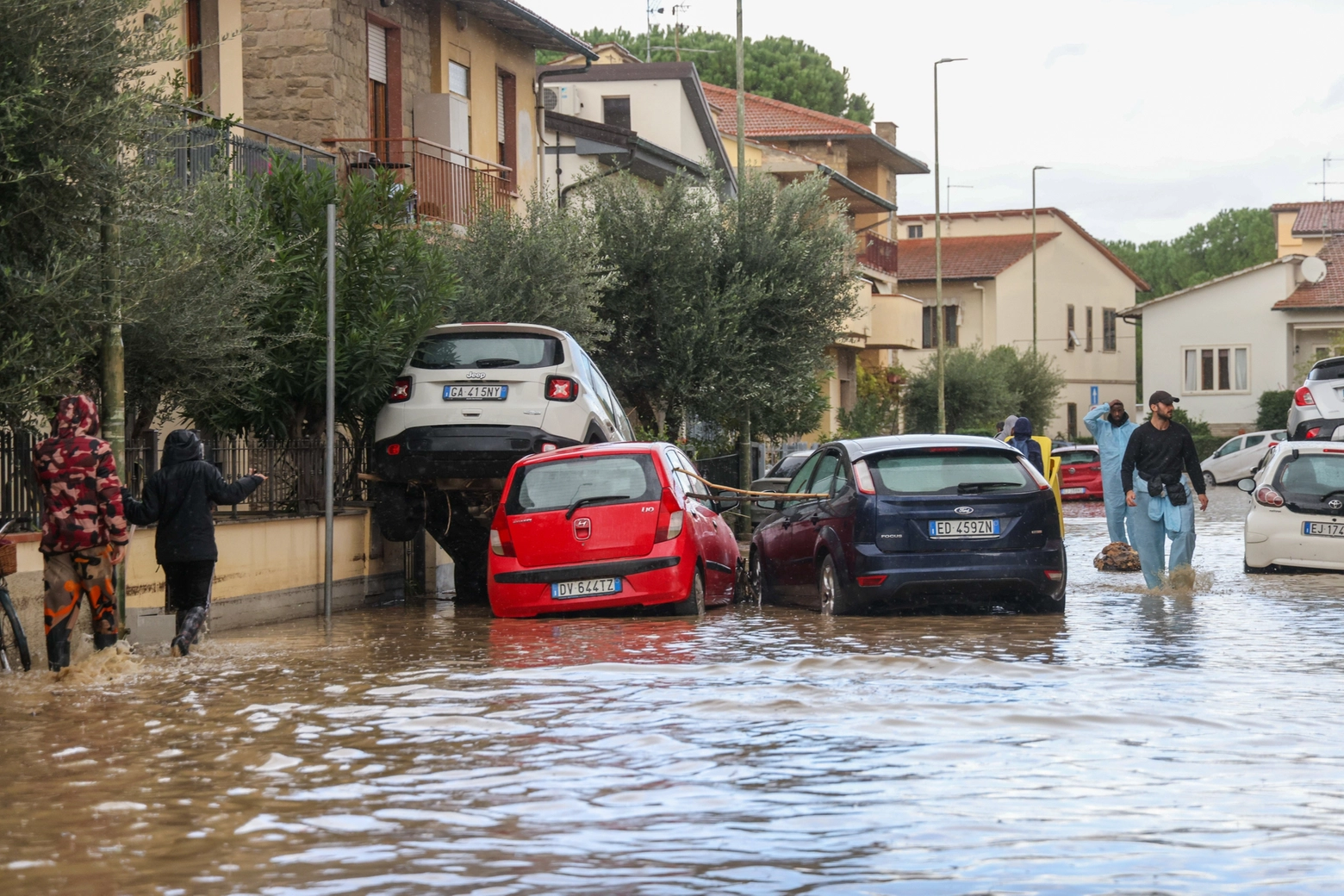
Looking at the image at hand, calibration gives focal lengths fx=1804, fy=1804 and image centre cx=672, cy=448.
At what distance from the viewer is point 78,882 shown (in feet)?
18.2

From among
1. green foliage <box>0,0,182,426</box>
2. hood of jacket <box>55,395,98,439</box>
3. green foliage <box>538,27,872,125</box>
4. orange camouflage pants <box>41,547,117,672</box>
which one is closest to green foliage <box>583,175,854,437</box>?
green foliage <box>0,0,182,426</box>

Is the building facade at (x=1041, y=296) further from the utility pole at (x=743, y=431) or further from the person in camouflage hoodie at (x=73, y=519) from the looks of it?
the person in camouflage hoodie at (x=73, y=519)

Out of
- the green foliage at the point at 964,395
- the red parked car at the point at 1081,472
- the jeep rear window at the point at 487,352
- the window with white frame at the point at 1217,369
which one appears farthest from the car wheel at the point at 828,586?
the window with white frame at the point at 1217,369

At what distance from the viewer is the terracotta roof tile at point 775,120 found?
5864cm

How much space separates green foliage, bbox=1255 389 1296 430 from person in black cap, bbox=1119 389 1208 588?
51.5 metres

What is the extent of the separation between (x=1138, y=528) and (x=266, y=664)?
28.4ft

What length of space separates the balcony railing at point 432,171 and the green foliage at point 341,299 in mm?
5740

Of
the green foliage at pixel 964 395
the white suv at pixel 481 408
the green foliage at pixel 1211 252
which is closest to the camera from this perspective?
the white suv at pixel 481 408

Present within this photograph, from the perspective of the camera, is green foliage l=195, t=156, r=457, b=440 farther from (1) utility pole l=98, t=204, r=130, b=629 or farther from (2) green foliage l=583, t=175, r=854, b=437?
(2) green foliage l=583, t=175, r=854, b=437

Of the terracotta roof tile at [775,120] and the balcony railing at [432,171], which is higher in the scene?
the terracotta roof tile at [775,120]

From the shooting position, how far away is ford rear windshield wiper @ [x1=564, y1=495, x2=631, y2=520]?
45.9 ft

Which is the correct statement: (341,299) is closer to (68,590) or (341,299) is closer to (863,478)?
(863,478)

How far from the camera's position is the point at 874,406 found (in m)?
53.8

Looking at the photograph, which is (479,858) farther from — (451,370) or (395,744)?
(451,370)
